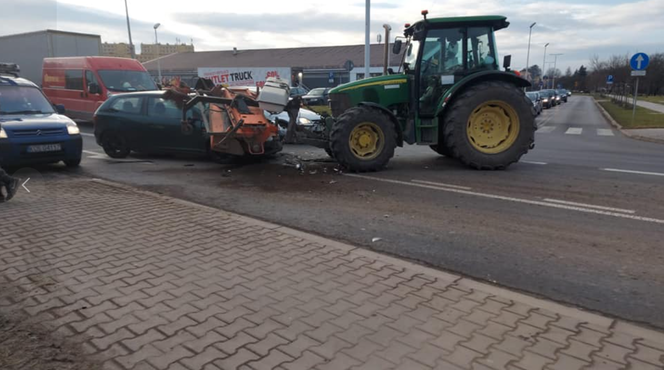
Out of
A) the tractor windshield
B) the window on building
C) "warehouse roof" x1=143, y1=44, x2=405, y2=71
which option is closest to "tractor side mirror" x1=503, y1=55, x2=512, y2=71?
the tractor windshield

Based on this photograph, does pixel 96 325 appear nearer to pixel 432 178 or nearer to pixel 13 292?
pixel 13 292

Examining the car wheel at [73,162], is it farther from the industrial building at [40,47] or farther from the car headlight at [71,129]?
the industrial building at [40,47]

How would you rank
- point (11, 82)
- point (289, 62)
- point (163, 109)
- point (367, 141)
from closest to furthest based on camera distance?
point (367, 141) → point (11, 82) → point (163, 109) → point (289, 62)

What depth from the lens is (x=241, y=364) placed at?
9.37 ft

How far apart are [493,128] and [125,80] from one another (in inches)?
529

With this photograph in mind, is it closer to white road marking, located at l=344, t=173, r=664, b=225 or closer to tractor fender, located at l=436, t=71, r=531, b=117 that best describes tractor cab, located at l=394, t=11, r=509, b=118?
tractor fender, located at l=436, t=71, r=531, b=117

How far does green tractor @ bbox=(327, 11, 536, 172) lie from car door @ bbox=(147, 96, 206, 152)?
3.13 meters

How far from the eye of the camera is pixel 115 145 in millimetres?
11414

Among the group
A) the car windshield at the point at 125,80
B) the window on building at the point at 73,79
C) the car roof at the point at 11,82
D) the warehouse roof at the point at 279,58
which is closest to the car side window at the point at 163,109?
the car roof at the point at 11,82

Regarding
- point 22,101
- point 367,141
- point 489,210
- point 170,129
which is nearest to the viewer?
point 489,210

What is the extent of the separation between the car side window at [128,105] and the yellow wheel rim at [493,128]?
24.4ft

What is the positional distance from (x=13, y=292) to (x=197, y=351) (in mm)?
1951

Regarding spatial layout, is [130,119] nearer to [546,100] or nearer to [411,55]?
[411,55]

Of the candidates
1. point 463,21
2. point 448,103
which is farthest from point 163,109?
point 463,21
